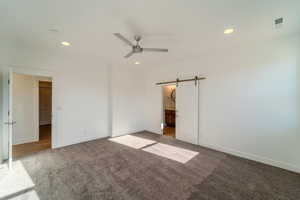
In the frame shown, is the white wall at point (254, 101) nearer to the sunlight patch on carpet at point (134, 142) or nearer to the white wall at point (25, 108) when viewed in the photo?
the sunlight patch on carpet at point (134, 142)

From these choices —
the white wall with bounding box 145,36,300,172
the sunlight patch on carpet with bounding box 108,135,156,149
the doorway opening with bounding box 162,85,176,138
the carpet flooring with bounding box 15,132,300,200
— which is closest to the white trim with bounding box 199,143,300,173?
the white wall with bounding box 145,36,300,172

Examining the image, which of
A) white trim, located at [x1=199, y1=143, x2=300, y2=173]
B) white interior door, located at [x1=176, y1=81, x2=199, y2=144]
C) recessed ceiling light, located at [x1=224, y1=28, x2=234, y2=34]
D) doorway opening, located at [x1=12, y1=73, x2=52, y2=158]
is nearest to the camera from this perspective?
recessed ceiling light, located at [x1=224, y1=28, x2=234, y2=34]

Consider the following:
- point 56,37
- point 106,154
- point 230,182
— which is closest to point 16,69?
point 56,37

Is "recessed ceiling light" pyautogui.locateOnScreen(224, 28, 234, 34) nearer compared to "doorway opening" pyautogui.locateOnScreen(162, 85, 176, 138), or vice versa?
"recessed ceiling light" pyautogui.locateOnScreen(224, 28, 234, 34)

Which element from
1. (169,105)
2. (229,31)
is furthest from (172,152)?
(169,105)

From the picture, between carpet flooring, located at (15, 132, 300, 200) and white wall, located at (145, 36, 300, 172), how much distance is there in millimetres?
415

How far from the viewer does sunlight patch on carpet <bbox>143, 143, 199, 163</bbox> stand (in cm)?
326

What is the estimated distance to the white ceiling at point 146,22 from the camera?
6.23 feet

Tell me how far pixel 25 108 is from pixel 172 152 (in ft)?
16.3

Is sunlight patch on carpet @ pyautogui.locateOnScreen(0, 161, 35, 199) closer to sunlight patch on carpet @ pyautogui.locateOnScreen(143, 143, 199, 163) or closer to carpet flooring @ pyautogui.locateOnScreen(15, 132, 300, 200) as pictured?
carpet flooring @ pyautogui.locateOnScreen(15, 132, 300, 200)

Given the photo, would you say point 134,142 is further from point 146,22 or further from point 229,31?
point 229,31

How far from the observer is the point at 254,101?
10.4 feet

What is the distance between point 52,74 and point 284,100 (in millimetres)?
5894

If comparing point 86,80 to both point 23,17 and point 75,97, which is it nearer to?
point 75,97
